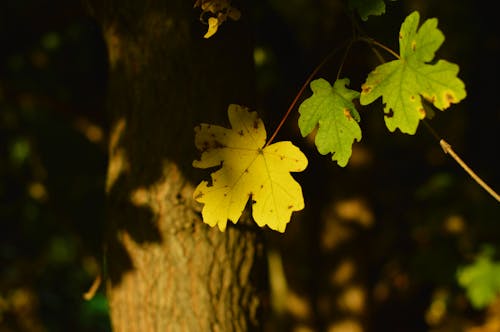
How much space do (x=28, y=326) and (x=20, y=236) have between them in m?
0.91

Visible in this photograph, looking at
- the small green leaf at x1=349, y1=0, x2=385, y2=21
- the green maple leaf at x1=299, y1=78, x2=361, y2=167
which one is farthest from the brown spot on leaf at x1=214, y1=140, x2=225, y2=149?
the small green leaf at x1=349, y1=0, x2=385, y2=21

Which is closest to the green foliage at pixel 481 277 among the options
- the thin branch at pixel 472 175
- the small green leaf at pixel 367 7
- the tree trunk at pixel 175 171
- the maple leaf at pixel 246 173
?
the tree trunk at pixel 175 171

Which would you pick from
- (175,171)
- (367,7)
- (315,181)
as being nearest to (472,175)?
(367,7)

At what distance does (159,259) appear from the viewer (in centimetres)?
174

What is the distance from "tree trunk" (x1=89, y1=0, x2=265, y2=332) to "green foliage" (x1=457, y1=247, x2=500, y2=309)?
8.57ft

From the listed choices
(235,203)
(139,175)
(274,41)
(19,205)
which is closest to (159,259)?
(139,175)

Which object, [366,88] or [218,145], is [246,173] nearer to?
[218,145]

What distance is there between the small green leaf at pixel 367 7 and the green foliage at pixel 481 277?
3066 mm

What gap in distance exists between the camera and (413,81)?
49.3 inches

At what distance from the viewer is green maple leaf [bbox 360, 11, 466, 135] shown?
118 cm

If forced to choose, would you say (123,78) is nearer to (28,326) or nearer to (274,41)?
(274,41)

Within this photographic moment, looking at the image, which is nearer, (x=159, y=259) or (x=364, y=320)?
(x=159, y=259)

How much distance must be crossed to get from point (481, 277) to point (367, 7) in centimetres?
309

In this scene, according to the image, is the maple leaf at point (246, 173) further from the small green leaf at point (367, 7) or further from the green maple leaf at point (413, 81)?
the small green leaf at point (367, 7)
